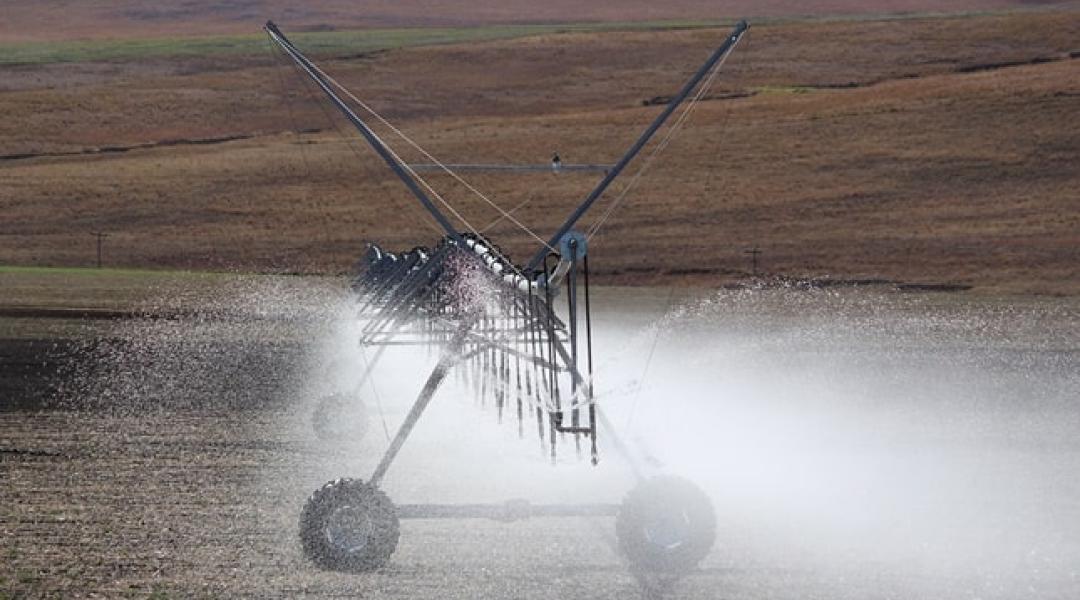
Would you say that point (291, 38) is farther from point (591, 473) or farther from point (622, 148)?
point (591, 473)

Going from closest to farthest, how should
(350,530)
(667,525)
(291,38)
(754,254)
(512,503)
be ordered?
(350,530) < (667,525) < (512,503) < (754,254) < (291,38)

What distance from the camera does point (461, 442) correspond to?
926 inches

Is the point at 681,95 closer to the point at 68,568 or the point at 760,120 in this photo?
the point at 68,568

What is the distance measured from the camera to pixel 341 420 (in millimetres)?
23891

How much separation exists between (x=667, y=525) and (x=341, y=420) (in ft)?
31.6

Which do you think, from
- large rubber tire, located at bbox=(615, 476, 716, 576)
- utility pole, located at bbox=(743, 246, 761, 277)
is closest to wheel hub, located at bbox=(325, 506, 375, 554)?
large rubber tire, located at bbox=(615, 476, 716, 576)

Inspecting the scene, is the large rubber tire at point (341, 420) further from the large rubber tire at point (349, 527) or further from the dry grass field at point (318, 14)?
the dry grass field at point (318, 14)

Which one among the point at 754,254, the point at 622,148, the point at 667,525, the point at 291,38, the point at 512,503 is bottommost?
the point at 667,525

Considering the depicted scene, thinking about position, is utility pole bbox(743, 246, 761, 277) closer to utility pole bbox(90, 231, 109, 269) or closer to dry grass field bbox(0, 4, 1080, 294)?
dry grass field bbox(0, 4, 1080, 294)

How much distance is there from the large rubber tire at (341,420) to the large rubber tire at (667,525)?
9.16 metres

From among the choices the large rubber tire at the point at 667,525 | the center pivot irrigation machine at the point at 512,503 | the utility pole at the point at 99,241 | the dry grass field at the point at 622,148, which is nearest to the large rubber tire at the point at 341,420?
the center pivot irrigation machine at the point at 512,503

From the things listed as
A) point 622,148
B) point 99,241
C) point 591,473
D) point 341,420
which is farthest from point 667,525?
point 622,148

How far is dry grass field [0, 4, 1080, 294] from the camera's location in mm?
69625

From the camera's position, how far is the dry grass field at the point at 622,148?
69.6m
